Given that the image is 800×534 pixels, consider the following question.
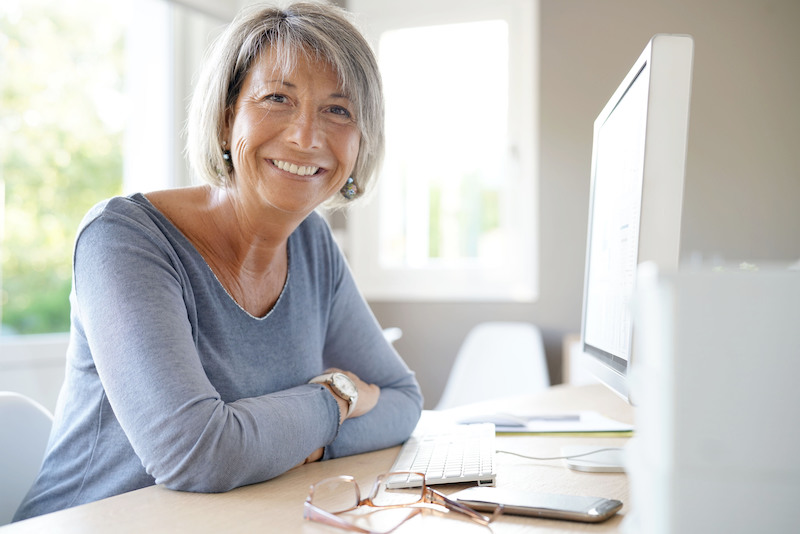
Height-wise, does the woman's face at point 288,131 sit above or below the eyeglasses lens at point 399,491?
above

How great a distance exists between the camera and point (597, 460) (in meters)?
1.07

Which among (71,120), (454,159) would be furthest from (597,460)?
(454,159)

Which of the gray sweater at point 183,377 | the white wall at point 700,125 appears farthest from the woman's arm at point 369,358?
the white wall at point 700,125

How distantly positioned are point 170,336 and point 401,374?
557 mm

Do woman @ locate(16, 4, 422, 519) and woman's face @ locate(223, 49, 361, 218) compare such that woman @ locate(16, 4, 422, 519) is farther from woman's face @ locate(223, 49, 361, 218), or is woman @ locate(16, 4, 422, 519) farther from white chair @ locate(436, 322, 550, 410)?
white chair @ locate(436, 322, 550, 410)

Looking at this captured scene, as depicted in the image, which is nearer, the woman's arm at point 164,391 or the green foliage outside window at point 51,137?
the woman's arm at point 164,391

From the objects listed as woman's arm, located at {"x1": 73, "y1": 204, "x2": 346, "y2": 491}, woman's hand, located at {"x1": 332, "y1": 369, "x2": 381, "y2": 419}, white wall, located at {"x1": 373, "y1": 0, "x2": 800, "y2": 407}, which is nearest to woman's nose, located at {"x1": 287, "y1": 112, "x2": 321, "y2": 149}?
woman's arm, located at {"x1": 73, "y1": 204, "x2": 346, "y2": 491}

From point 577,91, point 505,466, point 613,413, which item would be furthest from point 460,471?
point 577,91

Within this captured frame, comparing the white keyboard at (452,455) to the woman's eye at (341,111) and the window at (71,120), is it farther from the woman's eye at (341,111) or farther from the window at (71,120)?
the window at (71,120)

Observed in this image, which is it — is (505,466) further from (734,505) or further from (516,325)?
(516,325)

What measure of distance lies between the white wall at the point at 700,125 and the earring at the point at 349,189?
1.71 m

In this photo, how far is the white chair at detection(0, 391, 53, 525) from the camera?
115 centimetres

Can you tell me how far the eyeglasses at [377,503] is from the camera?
30.0 inches

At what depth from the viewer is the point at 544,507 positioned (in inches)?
31.2
